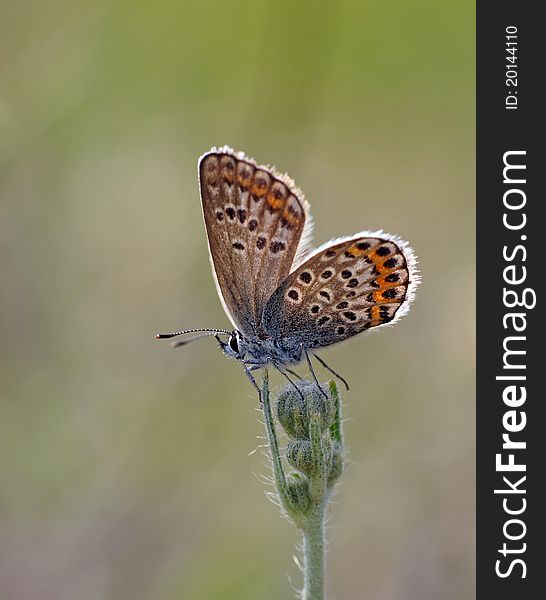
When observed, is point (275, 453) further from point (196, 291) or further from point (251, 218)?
point (196, 291)

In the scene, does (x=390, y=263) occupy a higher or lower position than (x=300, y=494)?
higher

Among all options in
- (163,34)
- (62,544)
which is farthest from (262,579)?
(163,34)

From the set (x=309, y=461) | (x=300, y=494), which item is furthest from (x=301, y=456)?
(x=300, y=494)

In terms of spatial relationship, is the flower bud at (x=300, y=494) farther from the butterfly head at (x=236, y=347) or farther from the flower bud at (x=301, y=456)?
the butterfly head at (x=236, y=347)

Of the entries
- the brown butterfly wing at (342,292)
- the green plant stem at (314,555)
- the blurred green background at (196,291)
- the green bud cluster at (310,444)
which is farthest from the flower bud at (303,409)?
the blurred green background at (196,291)

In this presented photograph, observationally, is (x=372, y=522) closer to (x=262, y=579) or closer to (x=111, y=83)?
(x=262, y=579)

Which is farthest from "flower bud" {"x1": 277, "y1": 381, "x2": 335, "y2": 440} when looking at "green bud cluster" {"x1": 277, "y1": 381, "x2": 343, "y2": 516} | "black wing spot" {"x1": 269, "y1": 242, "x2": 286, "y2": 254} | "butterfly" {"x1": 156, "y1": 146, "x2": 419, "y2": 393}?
"black wing spot" {"x1": 269, "y1": 242, "x2": 286, "y2": 254}
